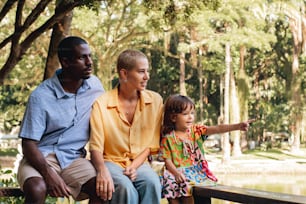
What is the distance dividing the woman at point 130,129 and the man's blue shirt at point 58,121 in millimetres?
118

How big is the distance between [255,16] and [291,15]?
424 cm

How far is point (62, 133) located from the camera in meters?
2.95

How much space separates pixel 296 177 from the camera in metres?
18.5

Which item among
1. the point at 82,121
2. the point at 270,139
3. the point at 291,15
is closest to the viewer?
the point at 82,121

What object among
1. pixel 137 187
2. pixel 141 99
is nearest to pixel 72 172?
pixel 137 187

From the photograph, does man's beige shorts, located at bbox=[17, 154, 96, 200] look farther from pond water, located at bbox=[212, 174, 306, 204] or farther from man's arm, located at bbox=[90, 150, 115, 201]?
pond water, located at bbox=[212, 174, 306, 204]

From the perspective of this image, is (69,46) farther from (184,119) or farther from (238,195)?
(238,195)

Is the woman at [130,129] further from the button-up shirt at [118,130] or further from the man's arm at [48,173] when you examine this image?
the man's arm at [48,173]

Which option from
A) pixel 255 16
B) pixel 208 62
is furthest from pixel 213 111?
pixel 255 16

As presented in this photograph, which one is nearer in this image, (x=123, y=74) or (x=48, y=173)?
(x=48, y=173)

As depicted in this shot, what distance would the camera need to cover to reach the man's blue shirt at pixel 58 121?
2.89m

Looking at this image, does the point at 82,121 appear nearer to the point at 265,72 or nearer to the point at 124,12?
the point at 124,12

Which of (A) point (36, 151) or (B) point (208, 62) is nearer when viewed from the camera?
(A) point (36, 151)

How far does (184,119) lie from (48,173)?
2.63 feet
